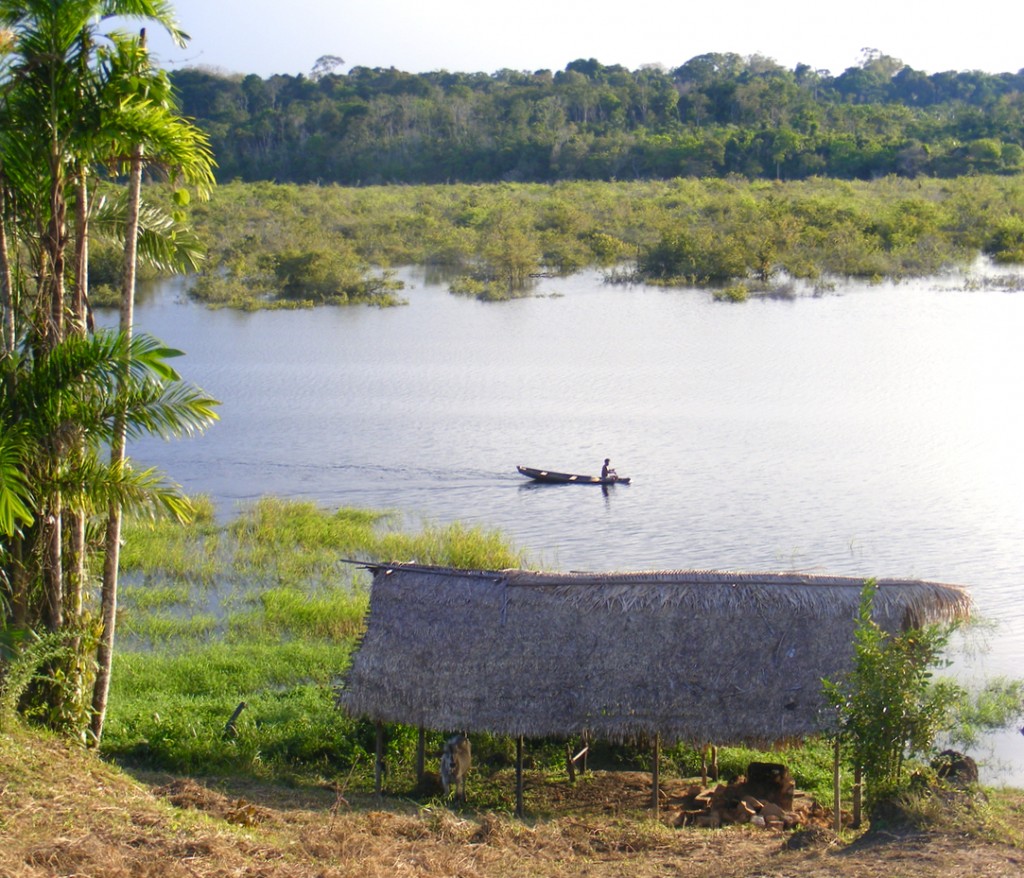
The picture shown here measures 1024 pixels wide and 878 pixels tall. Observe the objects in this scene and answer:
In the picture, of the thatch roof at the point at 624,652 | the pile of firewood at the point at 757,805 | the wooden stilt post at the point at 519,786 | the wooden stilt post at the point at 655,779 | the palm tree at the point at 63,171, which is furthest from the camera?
the thatch roof at the point at 624,652

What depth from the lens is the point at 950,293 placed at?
138ft

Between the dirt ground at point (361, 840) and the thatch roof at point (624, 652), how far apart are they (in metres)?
0.79

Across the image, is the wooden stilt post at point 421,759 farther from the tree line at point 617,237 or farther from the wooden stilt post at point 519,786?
the tree line at point 617,237

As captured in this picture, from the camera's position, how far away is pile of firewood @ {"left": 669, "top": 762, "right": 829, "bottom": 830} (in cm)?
991

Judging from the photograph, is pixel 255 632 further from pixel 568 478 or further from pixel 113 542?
pixel 568 478

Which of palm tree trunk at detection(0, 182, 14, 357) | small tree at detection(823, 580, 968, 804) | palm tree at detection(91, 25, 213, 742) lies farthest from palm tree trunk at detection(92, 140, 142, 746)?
small tree at detection(823, 580, 968, 804)

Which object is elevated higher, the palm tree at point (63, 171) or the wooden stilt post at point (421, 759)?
the palm tree at point (63, 171)

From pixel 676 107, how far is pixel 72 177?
236 feet

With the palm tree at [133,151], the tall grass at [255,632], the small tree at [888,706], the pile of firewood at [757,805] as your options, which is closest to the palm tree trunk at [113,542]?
the palm tree at [133,151]

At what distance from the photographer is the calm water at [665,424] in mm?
19562

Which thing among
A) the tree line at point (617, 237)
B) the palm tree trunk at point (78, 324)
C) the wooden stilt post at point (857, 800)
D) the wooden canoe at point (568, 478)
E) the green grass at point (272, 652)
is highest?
the tree line at point (617, 237)

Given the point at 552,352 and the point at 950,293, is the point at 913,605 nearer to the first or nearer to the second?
the point at 552,352

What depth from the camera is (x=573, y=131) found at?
74438 mm

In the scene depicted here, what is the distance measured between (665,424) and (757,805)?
17.6 meters
